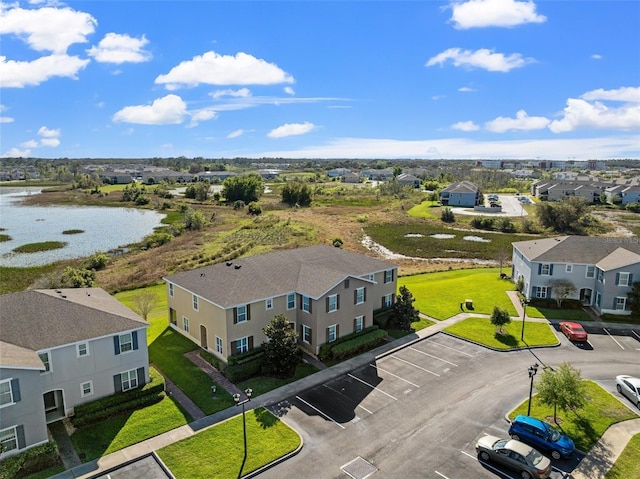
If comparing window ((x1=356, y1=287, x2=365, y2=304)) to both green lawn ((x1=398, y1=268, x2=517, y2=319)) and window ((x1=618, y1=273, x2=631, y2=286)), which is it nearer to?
green lawn ((x1=398, y1=268, x2=517, y2=319))

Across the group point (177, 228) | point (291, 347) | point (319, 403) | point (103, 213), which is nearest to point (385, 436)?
point (319, 403)

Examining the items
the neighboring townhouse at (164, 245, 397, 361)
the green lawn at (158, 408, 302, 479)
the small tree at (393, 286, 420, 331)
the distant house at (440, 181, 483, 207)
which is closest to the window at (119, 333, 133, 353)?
the neighboring townhouse at (164, 245, 397, 361)

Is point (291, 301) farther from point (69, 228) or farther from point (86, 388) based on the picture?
point (69, 228)

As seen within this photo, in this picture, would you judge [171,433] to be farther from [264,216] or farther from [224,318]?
[264,216]

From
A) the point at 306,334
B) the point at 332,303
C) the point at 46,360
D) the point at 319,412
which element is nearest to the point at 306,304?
the point at 332,303

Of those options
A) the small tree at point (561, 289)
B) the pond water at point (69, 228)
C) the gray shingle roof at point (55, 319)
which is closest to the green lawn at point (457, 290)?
the small tree at point (561, 289)

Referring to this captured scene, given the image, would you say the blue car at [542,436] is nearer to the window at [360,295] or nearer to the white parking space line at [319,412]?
the white parking space line at [319,412]
